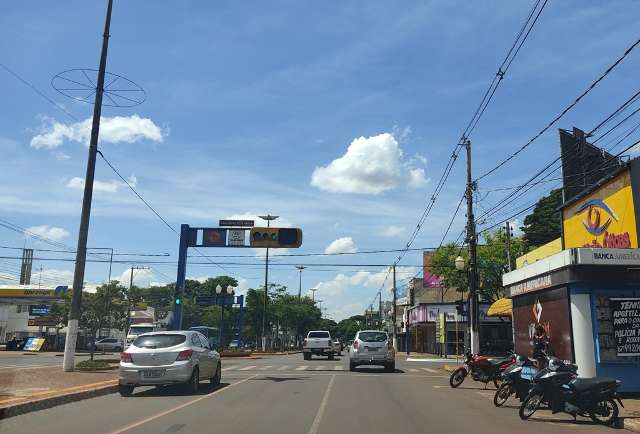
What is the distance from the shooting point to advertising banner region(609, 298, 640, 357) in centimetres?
1505

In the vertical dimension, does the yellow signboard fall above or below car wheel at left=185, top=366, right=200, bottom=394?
above

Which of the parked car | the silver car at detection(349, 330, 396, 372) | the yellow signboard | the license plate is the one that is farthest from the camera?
the parked car

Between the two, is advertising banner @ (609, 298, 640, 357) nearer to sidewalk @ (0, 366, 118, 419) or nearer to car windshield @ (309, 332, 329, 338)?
sidewalk @ (0, 366, 118, 419)

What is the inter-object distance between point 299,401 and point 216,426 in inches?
159

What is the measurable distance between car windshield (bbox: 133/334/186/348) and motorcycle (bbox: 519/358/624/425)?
27.9 ft

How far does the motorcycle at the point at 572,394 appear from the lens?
1081cm

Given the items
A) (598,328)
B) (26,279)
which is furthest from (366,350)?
(26,279)

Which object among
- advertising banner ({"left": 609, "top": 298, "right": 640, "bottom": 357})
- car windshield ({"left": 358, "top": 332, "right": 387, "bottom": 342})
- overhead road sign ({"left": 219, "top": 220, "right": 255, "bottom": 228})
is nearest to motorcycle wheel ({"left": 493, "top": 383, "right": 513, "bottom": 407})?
advertising banner ({"left": 609, "top": 298, "right": 640, "bottom": 357})

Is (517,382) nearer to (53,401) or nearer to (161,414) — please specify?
(161,414)

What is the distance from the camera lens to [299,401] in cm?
1340

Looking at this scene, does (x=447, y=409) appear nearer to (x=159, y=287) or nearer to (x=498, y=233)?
(x=498, y=233)

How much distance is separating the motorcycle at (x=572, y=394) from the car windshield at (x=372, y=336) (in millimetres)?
13098

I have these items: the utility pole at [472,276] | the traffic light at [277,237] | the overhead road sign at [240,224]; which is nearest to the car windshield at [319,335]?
the traffic light at [277,237]

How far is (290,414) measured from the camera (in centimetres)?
1119
